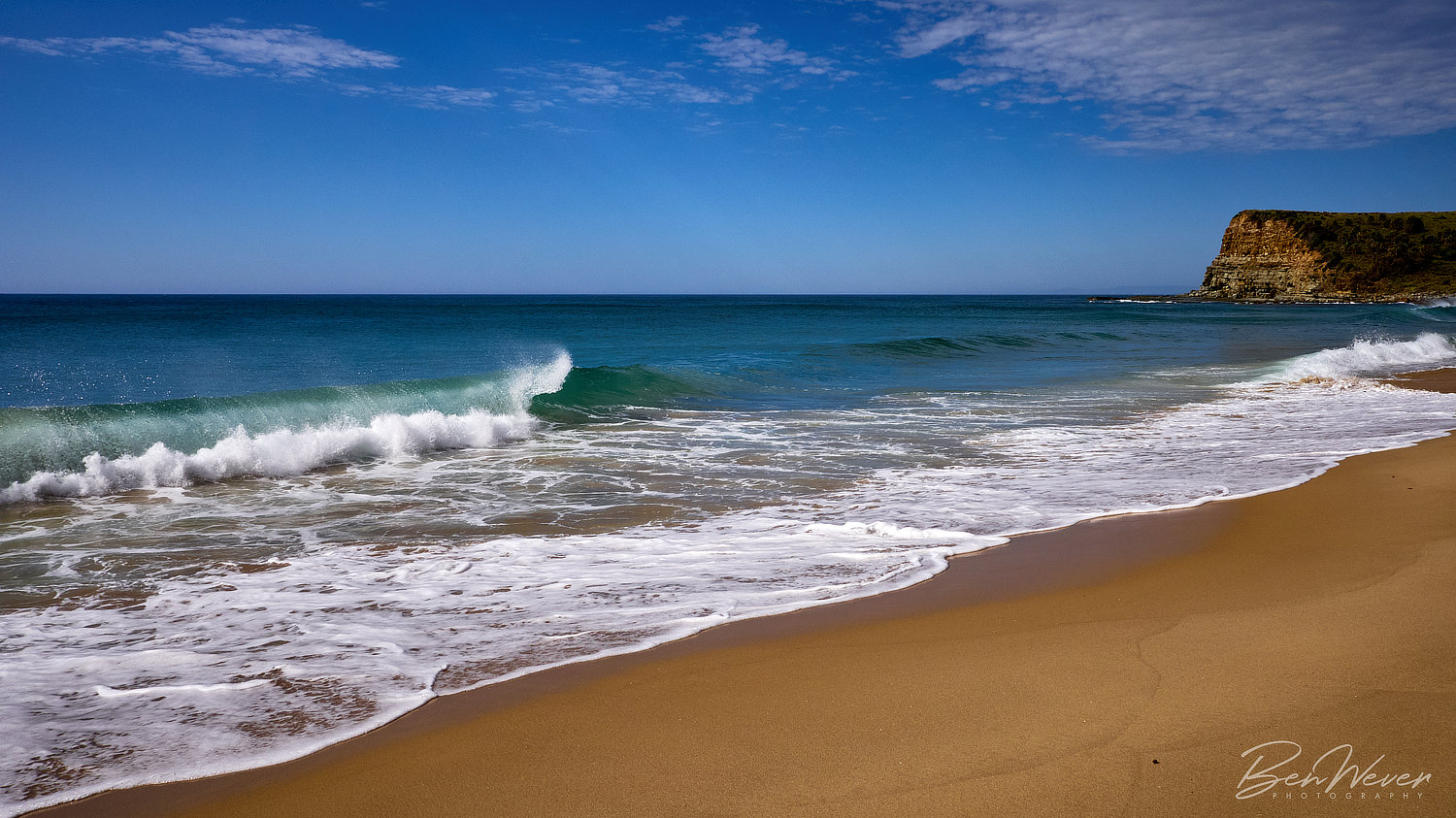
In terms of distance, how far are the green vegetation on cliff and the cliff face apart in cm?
62

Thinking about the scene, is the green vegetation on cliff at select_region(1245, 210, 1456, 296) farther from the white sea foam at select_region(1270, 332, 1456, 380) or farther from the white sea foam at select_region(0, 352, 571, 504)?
the white sea foam at select_region(0, 352, 571, 504)

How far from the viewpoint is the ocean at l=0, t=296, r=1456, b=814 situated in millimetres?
3088

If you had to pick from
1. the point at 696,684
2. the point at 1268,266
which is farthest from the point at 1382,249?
the point at 696,684

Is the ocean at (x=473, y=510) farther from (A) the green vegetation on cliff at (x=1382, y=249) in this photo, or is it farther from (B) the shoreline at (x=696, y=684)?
(A) the green vegetation on cliff at (x=1382, y=249)

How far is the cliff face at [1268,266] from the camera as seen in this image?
66.3 metres

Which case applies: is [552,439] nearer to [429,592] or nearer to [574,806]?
[429,592]

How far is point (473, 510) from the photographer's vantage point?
629 centimetres

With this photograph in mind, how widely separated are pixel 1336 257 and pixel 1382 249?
427cm

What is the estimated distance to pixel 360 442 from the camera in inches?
354

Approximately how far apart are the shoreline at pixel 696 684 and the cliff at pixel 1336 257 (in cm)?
7598

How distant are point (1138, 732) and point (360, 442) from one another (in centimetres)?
848

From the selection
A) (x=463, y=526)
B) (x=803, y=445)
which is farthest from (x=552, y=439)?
(x=463, y=526)

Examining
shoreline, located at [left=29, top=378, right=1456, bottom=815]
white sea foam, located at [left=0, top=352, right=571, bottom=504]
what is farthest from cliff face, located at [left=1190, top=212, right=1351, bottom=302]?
shoreline, located at [left=29, top=378, right=1456, bottom=815]
